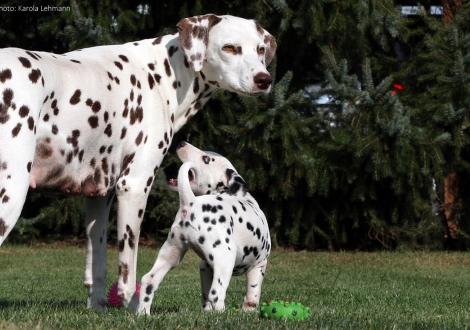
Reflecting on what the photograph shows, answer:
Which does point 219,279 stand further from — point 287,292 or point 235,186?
point 287,292

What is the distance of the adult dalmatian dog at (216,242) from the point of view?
5.49 meters

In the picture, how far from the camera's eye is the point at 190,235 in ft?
18.1

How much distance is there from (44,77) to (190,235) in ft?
4.98

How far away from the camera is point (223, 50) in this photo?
238 inches

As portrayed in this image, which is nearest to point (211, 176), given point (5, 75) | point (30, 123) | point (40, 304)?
point (40, 304)

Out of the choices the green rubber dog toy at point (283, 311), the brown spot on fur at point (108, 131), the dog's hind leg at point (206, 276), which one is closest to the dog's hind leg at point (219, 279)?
the green rubber dog toy at point (283, 311)

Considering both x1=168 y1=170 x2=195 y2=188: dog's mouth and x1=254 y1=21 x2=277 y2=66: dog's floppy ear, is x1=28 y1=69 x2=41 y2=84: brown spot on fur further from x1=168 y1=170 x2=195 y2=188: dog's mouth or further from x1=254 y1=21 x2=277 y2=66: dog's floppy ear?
x1=254 y1=21 x2=277 y2=66: dog's floppy ear

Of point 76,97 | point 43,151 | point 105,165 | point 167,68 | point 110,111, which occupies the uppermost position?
point 167,68

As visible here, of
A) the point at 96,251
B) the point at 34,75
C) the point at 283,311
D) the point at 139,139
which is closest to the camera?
the point at 34,75

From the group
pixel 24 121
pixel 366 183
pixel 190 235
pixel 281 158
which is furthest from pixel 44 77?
pixel 366 183

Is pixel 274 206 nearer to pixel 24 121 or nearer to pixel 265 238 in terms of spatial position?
pixel 265 238

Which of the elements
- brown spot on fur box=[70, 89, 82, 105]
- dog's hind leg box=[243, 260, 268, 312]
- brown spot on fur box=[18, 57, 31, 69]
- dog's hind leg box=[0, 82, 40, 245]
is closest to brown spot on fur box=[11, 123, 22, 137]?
dog's hind leg box=[0, 82, 40, 245]

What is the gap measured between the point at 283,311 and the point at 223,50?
83.2 inches

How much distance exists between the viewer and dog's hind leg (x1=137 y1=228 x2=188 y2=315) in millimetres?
5516
